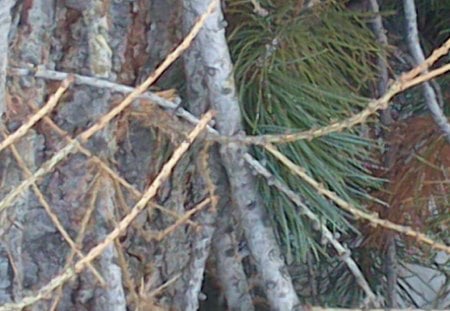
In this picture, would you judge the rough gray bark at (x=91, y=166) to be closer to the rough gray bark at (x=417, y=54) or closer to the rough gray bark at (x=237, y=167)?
the rough gray bark at (x=237, y=167)

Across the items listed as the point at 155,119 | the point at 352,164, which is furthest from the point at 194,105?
the point at 352,164

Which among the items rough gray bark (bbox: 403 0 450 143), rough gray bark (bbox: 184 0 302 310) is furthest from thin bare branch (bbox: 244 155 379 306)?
rough gray bark (bbox: 403 0 450 143)

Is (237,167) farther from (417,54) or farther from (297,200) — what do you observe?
(417,54)

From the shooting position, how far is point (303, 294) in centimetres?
69

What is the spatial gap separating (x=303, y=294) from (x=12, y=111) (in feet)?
1.00

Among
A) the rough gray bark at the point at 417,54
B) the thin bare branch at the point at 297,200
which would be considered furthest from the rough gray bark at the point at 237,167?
the rough gray bark at the point at 417,54

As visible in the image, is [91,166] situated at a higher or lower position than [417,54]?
lower

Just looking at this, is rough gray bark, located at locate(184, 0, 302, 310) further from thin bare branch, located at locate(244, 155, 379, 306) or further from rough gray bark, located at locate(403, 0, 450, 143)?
rough gray bark, located at locate(403, 0, 450, 143)

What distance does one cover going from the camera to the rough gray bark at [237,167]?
0.53 metres

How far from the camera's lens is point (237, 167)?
56 cm

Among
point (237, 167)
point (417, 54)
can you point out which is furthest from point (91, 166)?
point (417, 54)

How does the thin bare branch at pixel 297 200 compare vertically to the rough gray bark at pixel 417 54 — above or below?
below

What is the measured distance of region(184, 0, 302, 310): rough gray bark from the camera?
1.74 ft

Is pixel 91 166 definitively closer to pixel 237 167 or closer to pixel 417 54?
pixel 237 167
